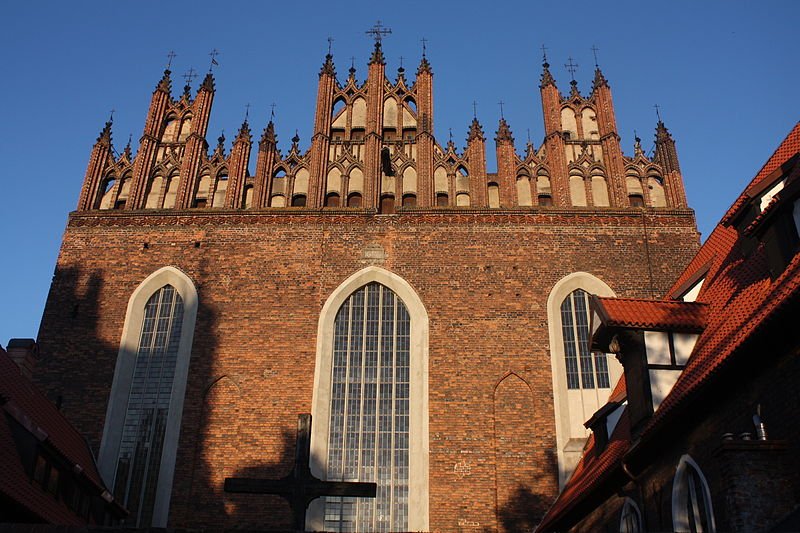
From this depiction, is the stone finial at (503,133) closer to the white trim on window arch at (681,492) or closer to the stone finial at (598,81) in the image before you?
the stone finial at (598,81)

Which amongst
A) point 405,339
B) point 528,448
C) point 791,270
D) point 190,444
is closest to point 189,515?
point 190,444

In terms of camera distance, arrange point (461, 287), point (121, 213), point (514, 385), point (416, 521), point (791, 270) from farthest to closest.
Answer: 1. point (121, 213)
2. point (461, 287)
3. point (514, 385)
4. point (416, 521)
5. point (791, 270)

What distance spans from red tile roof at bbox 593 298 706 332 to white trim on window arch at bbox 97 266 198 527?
8.44 m

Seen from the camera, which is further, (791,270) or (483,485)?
(483,485)

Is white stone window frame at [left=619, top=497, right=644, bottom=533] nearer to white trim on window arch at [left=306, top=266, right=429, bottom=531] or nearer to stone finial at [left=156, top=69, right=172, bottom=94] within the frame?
white trim on window arch at [left=306, top=266, right=429, bottom=531]

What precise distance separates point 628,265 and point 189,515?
31.3 ft

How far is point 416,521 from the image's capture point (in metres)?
14.2

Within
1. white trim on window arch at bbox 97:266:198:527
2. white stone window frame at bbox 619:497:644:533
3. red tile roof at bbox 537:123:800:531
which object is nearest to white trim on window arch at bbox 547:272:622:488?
red tile roof at bbox 537:123:800:531

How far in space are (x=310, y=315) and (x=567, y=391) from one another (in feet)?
16.7

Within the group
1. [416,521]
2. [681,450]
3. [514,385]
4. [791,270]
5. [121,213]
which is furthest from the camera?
[121,213]

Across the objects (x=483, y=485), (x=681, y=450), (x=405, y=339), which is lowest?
(x=681, y=450)

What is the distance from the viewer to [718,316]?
9.80m

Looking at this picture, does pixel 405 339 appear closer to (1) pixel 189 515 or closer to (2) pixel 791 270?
(1) pixel 189 515

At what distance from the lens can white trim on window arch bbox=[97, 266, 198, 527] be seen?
14.8m
